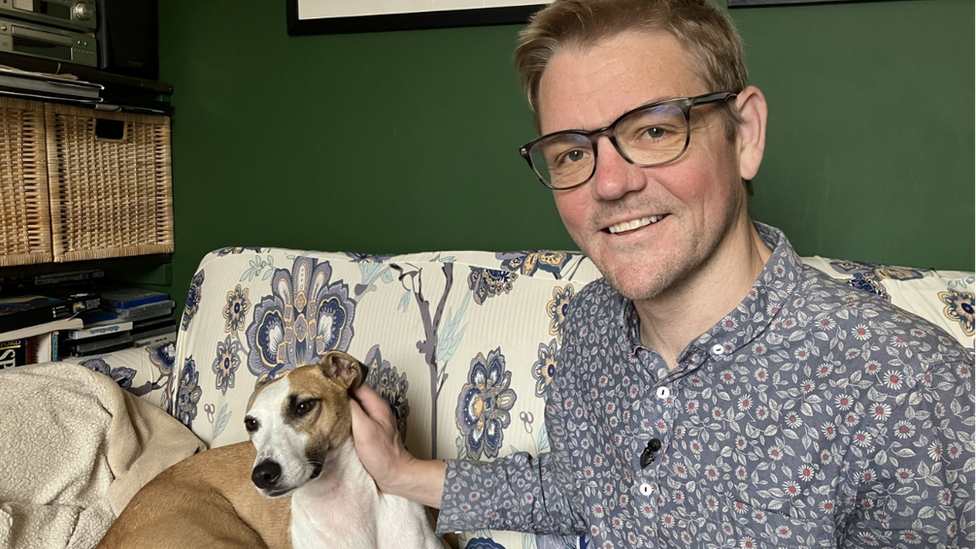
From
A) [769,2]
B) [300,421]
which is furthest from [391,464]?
[769,2]

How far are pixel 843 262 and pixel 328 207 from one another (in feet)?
5.04

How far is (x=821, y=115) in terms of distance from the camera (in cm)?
165

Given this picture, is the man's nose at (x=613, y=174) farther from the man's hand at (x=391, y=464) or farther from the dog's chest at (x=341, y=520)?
the dog's chest at (x=341, y=520)

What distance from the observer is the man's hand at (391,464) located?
47.4 inches

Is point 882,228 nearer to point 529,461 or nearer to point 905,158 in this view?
point 905,158

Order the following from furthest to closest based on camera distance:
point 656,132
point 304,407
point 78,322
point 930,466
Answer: point 78,322, point 304,407, point 656,132, point 930,466

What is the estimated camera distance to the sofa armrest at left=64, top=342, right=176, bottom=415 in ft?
6.14

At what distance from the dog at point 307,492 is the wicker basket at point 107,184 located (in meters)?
1.26

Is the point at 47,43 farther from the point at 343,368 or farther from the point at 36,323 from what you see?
the point at 343,368

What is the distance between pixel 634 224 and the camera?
0.89m

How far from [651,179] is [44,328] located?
2.05 m

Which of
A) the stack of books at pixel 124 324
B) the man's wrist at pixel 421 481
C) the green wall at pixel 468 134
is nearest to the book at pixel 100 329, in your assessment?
the stack of books at pixel 124 324

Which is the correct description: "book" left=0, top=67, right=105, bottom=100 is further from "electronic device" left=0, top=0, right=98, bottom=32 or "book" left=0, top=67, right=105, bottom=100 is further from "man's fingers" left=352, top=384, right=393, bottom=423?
"man's fingers" left=352, top=384, right=393, bottom=423

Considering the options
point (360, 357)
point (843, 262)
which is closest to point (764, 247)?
point (843, 262)
